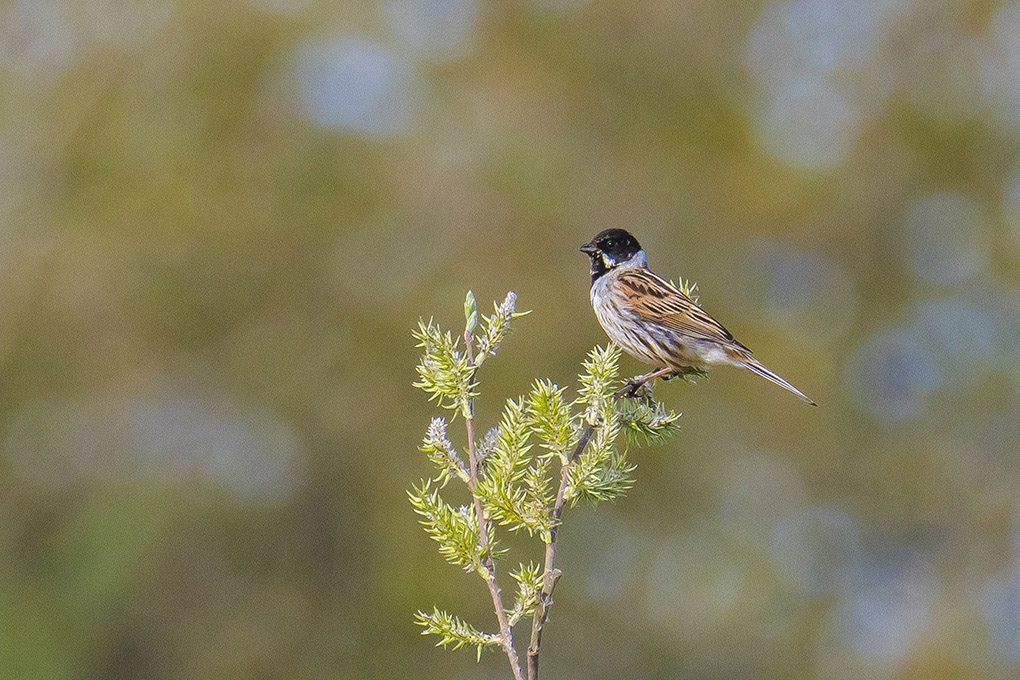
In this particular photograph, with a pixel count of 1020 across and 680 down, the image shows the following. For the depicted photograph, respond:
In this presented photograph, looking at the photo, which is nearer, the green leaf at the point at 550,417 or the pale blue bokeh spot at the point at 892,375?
the green leaf at the point at 550,417

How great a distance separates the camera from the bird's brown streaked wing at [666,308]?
494 cm

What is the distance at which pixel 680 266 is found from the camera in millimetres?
13398

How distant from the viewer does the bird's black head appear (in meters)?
5.64

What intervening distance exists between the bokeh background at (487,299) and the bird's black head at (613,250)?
6321 millimetres

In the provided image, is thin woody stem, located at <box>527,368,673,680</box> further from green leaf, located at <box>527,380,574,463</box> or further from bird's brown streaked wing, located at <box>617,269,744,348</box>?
bird's brown streaked wing, located at <box>617,269,744,348</box>

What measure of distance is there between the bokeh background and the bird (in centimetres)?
672

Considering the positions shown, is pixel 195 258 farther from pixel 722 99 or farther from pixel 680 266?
pixel 722 99

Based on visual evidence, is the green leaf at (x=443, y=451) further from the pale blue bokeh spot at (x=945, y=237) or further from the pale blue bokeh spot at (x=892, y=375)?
the pale blue bokeh spot at (x=945, y=237)

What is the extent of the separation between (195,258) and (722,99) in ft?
23.6

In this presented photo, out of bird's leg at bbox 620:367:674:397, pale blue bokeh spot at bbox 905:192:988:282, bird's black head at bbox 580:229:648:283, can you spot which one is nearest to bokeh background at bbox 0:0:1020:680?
pale blue bokeh spot at bbox 905:192:988:282

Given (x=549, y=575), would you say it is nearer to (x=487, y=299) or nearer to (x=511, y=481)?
(x=511, y=481)

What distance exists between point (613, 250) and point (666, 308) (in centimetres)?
73

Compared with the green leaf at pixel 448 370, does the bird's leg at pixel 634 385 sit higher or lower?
higher

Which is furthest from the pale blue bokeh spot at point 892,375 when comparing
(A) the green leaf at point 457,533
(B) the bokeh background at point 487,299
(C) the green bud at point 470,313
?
(A) the green leaf at point 457,533
